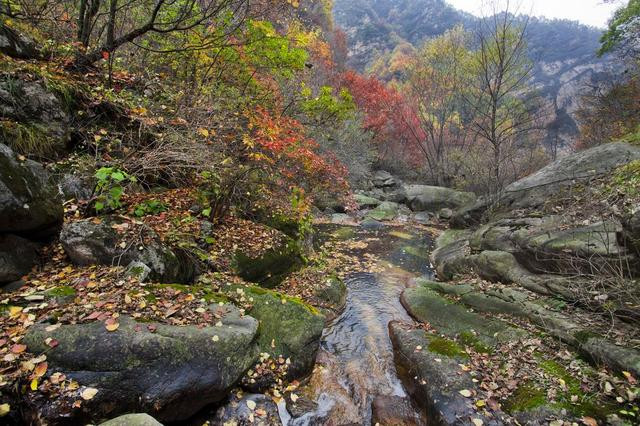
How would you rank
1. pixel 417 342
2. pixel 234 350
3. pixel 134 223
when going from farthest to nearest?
1. pixel 417 342
2. pixel 134 223
3. pixel 234 350

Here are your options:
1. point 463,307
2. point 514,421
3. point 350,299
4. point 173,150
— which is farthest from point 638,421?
point 173,150

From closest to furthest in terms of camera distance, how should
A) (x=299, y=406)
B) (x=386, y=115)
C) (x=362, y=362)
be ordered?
(x=299, y=406) → (x=362, y=362) → (x=386, y=115)

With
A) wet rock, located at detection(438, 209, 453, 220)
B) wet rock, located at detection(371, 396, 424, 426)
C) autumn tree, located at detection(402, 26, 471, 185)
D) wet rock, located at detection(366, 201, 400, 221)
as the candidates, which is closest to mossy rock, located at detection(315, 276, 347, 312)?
wet rock, located at detection(371, 396, 424, 426)

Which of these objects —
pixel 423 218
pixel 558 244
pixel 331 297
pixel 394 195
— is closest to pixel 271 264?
pixel 331 297

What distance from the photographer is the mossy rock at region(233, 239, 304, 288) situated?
6547mm

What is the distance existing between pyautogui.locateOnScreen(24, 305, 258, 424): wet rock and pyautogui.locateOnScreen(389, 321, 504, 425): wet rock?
2.68 m

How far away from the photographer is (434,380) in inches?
186

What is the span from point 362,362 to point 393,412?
43.9 inches

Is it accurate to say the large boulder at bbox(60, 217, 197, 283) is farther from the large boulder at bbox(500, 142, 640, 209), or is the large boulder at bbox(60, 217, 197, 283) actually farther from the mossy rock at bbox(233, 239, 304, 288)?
the large boulder at bbox(500, 142, 640, 209)

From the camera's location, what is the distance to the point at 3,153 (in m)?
3.69

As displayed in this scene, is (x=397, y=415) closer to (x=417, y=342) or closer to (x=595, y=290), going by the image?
(x=417, y=342)

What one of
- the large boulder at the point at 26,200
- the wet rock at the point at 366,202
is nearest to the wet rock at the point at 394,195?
the wet rock at the point at 366,202

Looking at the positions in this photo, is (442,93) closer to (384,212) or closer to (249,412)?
(384,212)

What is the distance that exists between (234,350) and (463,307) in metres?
5.12
